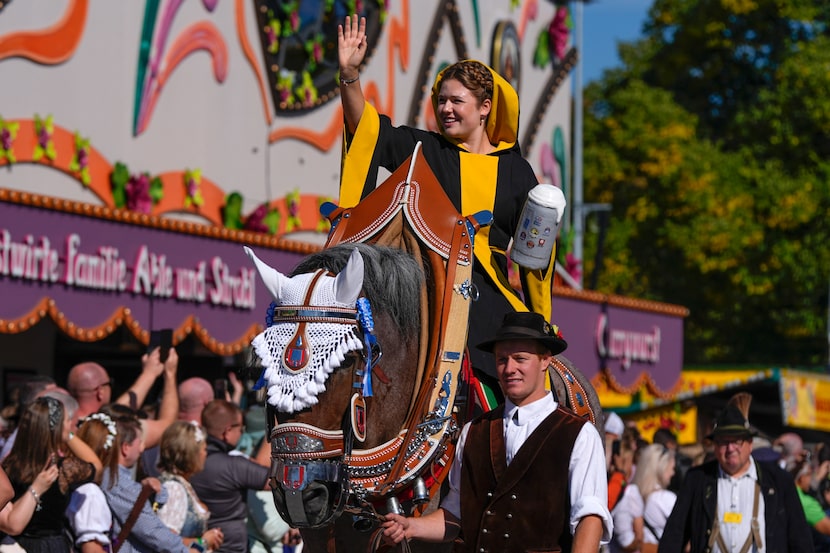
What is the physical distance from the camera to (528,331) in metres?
4.91

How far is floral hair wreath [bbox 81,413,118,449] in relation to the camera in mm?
7316

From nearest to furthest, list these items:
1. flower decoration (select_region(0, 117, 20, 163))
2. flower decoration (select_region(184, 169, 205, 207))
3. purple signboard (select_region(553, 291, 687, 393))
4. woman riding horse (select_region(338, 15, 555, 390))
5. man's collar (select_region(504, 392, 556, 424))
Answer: man's collar (select_region(504, 392, 556, 424)) < woman riding horse (select_region(338, 15, 555, 390)) < flower decoration (select_region(0, 117, 20, 163)) < flower decoration (select_region(184, 169, 205, 207)) < purple signboard (select_region(553, 291, 687, 393))

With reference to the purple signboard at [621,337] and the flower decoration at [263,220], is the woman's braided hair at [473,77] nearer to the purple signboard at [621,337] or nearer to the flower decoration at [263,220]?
the flower decoration at [263,220]

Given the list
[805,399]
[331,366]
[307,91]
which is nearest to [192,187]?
[307,91]

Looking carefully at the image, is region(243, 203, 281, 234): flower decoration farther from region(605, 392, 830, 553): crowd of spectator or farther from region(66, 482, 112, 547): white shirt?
region(66, 482, 112, 547): white shirt

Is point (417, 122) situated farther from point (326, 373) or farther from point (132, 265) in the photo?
point (326, 373)

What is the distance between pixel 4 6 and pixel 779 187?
71.6 ft

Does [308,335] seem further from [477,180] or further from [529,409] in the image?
[477,180]

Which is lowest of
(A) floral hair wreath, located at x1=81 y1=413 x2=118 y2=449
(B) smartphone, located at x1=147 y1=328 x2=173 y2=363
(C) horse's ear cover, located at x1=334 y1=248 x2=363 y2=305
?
(A) floral hair wreath, located at x1=81 y1=413 x2=118 y2=449

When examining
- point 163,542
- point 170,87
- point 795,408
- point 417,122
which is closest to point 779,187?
point 795,408

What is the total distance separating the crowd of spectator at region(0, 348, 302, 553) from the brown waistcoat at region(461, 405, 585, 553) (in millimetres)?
2491

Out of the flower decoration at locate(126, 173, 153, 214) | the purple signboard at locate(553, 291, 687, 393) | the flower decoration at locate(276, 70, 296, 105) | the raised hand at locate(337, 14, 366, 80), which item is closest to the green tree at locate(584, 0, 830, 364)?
the purple signboard at locate(553, 291, 687, 393)

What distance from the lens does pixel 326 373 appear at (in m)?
4.77

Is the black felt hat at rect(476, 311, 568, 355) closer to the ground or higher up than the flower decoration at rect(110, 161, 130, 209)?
closer to the ground
